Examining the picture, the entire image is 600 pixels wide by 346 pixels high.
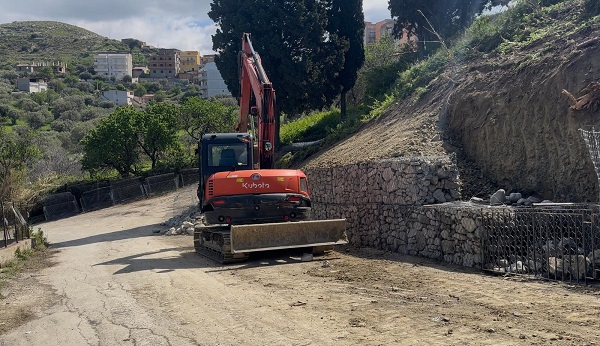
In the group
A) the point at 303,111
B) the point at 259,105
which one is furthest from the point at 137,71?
the point at 259,105

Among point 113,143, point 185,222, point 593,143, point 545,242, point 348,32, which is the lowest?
point 185,222

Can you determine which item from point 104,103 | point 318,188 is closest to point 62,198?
point 318,188

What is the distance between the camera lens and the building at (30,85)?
3846 inches

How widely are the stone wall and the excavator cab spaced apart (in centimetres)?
286

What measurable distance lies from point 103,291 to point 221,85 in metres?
100

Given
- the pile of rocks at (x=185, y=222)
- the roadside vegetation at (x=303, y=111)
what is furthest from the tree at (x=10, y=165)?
the pile of rocks at (x=185, y=222)

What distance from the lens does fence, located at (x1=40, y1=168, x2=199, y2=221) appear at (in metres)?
37.0

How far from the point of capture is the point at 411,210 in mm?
13859

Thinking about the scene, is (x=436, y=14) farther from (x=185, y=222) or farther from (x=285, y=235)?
(x=285, y=235)

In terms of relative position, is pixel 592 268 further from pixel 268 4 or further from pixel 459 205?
pixel 268 4

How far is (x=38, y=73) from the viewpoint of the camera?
368ft

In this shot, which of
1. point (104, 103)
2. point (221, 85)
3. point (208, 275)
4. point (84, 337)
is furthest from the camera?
point (221, 85)

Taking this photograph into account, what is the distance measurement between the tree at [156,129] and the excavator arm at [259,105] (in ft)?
64.9

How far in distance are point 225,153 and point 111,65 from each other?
131405mm
